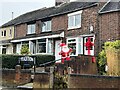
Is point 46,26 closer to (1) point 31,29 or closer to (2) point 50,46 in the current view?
(2) point 50,46

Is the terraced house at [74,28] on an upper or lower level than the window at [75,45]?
upper

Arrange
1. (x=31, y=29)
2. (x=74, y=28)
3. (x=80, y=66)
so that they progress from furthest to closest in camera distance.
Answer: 1. (x=31, y=29)
2. (x=74, y=28)
3. (x=80, y=66)

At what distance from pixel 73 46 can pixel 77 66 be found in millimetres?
10271

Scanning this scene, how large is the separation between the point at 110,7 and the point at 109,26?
82.7 inches

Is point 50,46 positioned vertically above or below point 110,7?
below

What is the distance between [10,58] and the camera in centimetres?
2619

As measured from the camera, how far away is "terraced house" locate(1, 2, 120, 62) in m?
26.4

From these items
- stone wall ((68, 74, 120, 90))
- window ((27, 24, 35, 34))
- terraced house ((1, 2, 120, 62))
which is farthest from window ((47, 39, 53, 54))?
stone wall ((68, 74, 120, 90))

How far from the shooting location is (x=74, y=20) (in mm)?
30688

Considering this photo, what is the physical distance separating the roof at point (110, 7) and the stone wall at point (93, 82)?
11794 mm

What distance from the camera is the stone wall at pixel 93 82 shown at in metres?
13.7

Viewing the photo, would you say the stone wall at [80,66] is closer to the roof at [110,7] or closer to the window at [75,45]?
the roof at [110,7]

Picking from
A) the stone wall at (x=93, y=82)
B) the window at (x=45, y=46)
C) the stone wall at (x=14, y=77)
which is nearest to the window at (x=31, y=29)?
the window at (x=45, y=46)

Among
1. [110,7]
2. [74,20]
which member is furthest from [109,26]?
[74,20]
